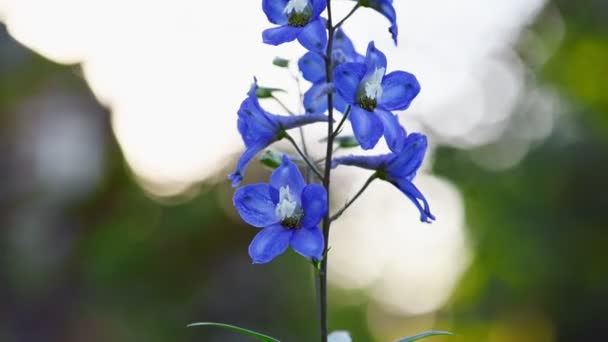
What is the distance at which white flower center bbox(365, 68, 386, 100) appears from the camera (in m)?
2.05

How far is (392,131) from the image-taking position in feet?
6.84

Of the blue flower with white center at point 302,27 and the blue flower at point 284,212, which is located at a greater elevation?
the blue flower with white center at point 302,27

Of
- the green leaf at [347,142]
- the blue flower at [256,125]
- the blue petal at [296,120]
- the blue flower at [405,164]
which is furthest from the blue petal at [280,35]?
the green leaf at [347,142]

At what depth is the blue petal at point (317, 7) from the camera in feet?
6.57

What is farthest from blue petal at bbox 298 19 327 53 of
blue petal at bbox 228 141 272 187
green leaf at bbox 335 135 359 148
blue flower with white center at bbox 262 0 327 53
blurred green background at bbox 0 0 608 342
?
blurred green background at bbox 0 0 608 342

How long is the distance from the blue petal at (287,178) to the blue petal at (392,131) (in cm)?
24

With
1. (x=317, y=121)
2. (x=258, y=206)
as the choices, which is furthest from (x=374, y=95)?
(x=258, y=206)

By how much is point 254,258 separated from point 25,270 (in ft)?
38.1

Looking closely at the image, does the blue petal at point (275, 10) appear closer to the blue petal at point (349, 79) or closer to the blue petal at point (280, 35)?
the blue petal at point (280, 35)

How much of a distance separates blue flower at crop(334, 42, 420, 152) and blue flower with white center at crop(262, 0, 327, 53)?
0.09 m

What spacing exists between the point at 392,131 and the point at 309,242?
37cm

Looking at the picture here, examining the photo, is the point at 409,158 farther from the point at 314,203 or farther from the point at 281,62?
the point at 281,62

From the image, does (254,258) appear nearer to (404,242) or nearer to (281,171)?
(281,171)

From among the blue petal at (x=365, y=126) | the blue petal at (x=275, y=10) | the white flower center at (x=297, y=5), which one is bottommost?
the blue petal at (x=365, y=126)
